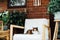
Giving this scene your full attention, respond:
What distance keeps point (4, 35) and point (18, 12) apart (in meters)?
1.03

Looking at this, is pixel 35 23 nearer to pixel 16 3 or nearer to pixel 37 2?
pixel 37 2

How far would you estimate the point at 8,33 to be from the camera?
4.42 meters

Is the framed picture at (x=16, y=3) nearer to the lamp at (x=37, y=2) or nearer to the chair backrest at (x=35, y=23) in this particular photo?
the lamp at (x=37, y=2)

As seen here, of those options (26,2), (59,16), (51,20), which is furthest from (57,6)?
(26,2)

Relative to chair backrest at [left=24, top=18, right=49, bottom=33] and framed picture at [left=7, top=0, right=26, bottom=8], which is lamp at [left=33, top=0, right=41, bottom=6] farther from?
chair backrest at [left=24, top=18, right=49, bottom=33]

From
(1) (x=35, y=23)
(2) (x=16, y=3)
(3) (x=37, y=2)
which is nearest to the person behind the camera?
(1) (x=35, y=23)

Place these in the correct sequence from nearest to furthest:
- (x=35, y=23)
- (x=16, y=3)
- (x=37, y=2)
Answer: (x=35, y=23), (x=37, y=2), (x=16, y=3)

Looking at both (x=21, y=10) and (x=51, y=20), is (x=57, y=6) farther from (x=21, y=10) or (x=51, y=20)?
(x=21, y=10)

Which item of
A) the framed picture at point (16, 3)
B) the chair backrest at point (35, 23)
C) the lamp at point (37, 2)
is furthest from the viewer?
the framed picture at point (16, 3)

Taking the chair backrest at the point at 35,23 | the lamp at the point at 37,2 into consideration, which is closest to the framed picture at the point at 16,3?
the lamp at the point at 37,2

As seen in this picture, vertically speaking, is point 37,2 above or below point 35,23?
above

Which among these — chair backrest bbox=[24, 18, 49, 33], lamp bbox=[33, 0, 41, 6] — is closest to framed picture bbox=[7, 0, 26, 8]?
lamp bbox=[33, 0, 41, 6]

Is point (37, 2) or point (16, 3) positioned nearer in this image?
point (37, 2)

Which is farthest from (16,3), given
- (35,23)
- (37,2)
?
(35,23)
